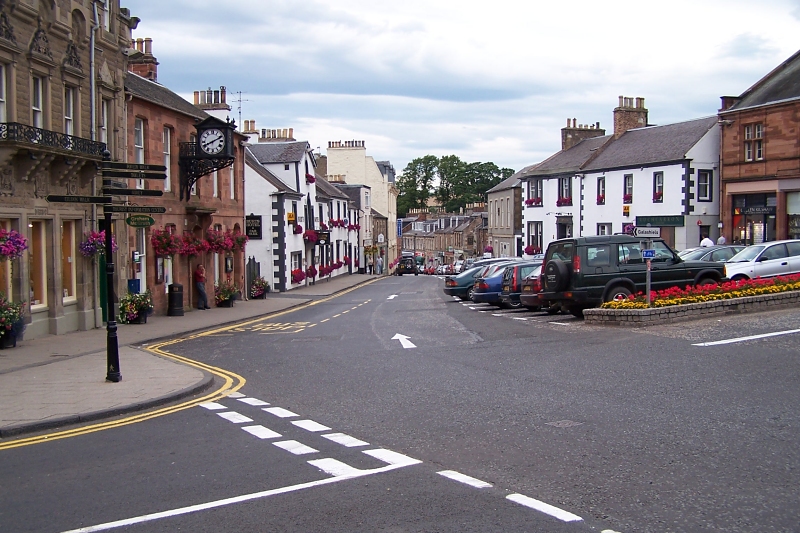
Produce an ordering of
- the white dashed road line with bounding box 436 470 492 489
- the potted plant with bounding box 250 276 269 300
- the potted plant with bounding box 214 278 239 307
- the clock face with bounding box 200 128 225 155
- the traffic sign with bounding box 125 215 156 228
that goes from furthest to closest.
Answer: the potted plant with bounding box 250 276 269 300 < the potted plant with bounding box 214 278 239 307 < the clock face with bounding box 200 128 225 155 < the traffic sign with bounding box 125 215 156 228 < the white dashed road line with bounding box 436 470 492 489

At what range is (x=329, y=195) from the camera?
58.5 m

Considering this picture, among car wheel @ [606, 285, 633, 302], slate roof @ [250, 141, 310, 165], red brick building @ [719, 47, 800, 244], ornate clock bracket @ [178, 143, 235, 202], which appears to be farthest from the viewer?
slate roof @ [250, 141, 310, 165]

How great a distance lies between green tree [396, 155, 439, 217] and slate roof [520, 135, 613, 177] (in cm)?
9014

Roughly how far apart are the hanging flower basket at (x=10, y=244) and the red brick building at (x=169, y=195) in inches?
247

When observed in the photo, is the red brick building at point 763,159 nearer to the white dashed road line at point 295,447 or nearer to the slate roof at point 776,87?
the slate roof at point 776,87

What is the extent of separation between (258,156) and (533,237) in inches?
830

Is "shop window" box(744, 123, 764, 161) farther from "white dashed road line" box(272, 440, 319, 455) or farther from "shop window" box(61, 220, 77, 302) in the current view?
"white dashed road line" box(272, 440, 319, 455)

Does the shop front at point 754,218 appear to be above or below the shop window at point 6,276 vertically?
above

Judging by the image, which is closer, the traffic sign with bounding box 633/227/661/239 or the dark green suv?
the traffic sign with bounding box 633/227/661/239

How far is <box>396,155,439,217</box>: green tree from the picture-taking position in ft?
481

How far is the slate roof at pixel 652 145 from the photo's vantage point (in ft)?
141

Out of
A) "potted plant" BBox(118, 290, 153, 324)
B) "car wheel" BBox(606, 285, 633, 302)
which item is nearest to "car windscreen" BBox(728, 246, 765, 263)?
"car wheel" BBox(606, 285, 633, 302)

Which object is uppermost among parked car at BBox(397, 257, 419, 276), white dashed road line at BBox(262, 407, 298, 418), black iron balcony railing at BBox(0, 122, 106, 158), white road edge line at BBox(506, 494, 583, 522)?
black iron balcony railing at BBox(0, 122, 106, 158)

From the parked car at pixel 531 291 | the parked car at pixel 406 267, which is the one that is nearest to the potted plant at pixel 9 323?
the parked car at pixel 531 291
